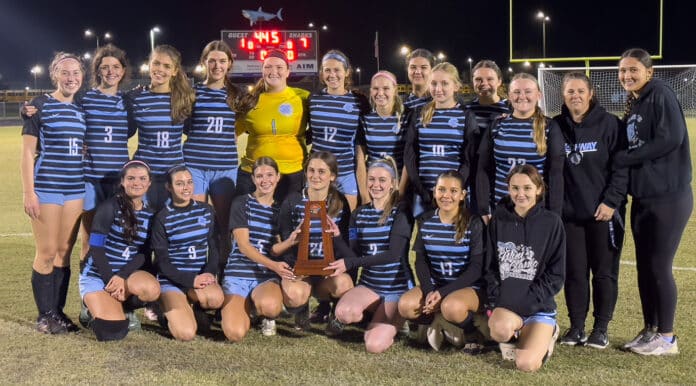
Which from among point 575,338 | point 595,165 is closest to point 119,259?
point 575,338

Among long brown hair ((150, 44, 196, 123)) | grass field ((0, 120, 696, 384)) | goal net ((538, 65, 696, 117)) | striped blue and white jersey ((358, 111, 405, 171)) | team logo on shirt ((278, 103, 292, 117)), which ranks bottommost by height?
grass field ((0, 120, 696, 384))

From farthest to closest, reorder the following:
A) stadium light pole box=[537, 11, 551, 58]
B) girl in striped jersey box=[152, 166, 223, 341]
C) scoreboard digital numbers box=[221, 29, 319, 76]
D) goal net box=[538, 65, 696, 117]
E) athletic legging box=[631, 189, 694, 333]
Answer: scoreboard digital numbers box=[221, 29, 319, 76]
stadium light pole box=[537, 11, 551, 58]
goal net box=[538, 65, 696, 117]
girl in striped jersey box=[152, 166, 223, 341]
athletic legging box=[631, 189, 694, 333]

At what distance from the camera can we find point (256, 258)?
4.39 m

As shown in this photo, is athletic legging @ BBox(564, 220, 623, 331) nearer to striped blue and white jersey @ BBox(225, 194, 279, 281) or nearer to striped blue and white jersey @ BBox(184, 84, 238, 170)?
striped blue and white jersey @ BBox(225, 194, 279, 281)

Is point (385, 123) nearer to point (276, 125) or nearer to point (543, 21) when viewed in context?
point (276, 125)

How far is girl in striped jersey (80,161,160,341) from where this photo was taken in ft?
14.0

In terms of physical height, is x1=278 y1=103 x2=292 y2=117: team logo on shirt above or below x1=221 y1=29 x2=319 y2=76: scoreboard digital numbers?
below

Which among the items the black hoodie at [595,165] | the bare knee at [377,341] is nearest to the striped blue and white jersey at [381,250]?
the bare knee at [377,341]

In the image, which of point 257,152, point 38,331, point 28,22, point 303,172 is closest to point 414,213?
point 303,172

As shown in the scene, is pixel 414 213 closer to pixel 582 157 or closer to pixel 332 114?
pixel 332 114

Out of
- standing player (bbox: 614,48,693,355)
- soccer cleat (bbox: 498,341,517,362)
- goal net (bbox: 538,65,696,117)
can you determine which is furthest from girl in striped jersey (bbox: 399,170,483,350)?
goal net (bbox: 538,65,696,117)

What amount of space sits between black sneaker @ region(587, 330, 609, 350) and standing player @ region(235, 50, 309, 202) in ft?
6.43

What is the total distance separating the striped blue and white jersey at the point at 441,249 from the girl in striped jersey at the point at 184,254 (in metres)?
1.22

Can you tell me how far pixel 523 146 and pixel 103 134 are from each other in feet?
8.17
